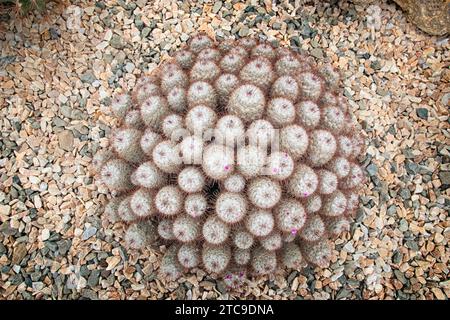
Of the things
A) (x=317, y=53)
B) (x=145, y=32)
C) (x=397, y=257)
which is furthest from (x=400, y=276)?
(x=145, y=32)

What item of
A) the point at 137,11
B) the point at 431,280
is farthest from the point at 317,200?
the point at 137,11

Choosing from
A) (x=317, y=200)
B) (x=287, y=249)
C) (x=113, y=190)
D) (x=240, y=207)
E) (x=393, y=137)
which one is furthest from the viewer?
(x=393, y=137)

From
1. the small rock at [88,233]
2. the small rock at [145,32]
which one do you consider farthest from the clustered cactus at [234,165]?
the small rock at [145,32]

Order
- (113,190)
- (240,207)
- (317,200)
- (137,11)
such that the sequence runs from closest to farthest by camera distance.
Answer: (240,207)
(317,200)
(113,190)
(137,11)

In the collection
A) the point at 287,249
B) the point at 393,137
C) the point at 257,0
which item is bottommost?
the point at 287,249

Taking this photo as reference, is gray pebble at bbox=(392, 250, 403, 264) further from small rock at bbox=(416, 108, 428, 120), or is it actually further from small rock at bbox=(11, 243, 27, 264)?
small rock at bbox=(11, 243, 27, 264)

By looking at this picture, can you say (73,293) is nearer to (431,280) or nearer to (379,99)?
(431,280)
